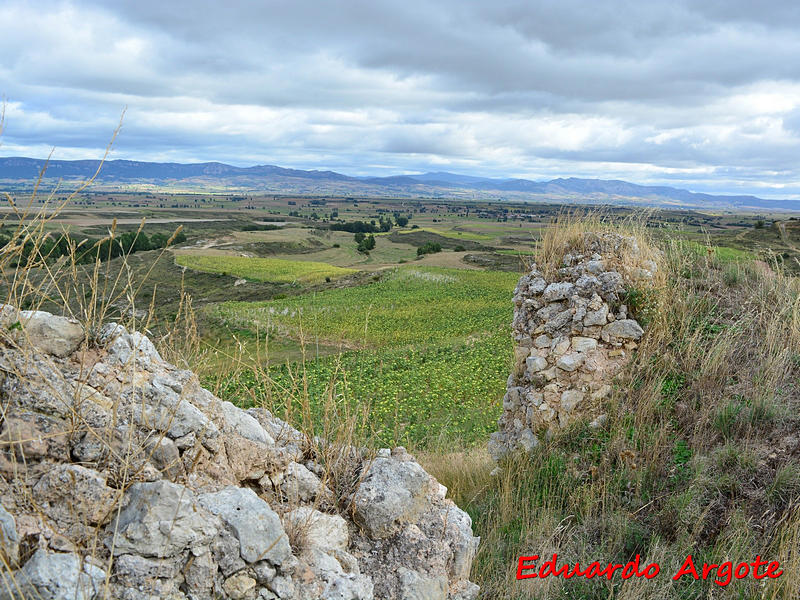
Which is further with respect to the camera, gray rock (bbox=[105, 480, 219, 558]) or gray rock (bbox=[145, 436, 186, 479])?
gray rock (bbox=[145, 436, 186, 479])

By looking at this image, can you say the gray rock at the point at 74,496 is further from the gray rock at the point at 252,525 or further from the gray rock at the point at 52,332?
the gray rock at the point at 52,332

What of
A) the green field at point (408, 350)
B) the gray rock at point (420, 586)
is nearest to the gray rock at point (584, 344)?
the green field at point (408, 350)

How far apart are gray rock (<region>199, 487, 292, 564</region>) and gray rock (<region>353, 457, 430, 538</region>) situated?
730 mm

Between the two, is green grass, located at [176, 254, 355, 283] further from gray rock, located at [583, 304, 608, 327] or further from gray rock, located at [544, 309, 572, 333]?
gray rock, located at [583, 304, 608, 327]

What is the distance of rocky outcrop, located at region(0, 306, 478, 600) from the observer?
2.20m

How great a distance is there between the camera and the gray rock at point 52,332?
2725 millimetres

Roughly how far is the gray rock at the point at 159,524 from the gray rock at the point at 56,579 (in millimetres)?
150

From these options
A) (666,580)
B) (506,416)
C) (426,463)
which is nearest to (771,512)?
(666,580)

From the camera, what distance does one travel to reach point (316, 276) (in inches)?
2206

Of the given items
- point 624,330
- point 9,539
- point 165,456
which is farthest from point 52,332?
point 624,330

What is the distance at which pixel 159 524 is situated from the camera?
2244 millimetres

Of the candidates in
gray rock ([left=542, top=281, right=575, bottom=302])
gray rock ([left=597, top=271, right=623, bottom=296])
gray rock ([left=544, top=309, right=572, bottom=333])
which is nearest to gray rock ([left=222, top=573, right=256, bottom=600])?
gray rock ([left=544, top=309, right=572, bottom=333])

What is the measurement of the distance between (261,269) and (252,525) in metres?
61.8

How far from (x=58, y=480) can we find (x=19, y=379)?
1.85 feet
